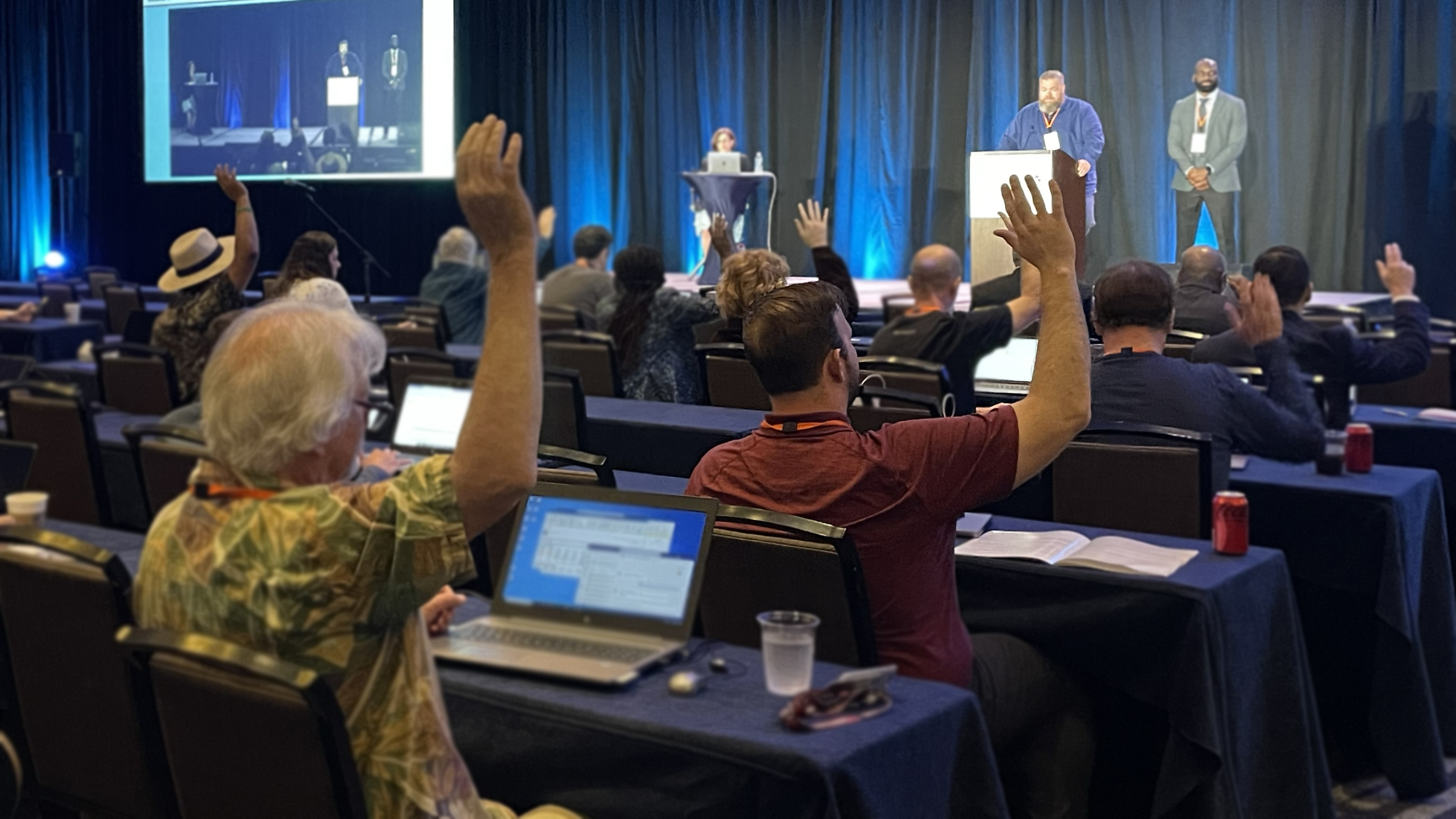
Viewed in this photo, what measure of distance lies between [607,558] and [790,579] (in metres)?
0.31

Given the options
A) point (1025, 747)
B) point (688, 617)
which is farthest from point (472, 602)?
point (1025, 747)

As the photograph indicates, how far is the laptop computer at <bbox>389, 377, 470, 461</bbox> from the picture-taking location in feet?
14.5

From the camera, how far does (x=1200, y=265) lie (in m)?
3.17

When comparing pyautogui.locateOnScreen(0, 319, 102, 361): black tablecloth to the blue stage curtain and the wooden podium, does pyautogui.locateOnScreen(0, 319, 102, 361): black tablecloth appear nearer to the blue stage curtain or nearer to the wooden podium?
the blue stage curtain

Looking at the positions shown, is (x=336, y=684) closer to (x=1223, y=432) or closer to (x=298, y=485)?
(x=298, y=485)

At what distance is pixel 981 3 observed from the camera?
32.8 feet

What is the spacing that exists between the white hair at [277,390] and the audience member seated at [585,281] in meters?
5.66

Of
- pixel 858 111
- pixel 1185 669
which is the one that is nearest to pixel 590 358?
pixel 1185 669

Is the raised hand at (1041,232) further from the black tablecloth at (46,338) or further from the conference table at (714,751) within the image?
the black tablecloth at (46,338)

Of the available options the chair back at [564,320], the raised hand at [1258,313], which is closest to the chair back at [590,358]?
the chair back at [564,320]

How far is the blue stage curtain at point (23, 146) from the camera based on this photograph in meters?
13.5

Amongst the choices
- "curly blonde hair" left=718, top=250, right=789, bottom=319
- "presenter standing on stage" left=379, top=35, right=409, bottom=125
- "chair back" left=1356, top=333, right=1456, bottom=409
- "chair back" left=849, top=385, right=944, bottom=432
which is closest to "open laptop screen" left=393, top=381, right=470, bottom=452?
"chair back" left=849, top=385, right=944, bottom=432

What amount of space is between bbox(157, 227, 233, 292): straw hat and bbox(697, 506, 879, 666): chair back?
3001 millimetres

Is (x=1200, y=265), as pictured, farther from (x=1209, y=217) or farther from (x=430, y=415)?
(x=430, y=415)
